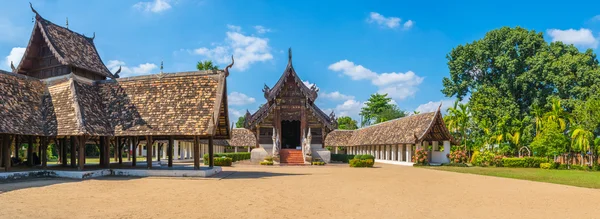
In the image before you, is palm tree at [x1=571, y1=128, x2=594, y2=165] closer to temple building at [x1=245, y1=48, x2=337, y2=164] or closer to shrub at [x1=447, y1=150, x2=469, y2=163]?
shrub at [x1=447, y1=150, x2=469, y2=163]

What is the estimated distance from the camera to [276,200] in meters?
10.6

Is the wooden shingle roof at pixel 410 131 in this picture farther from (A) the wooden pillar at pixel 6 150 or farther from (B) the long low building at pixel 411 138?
(A) the wooden pillar at pixel 6 150

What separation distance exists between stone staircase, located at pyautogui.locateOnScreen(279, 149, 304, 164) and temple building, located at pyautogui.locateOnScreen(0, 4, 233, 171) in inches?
477

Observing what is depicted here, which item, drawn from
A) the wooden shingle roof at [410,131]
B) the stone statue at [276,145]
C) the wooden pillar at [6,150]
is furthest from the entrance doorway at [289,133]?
the wooden pillar at [6,150]

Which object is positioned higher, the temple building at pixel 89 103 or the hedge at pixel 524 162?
the temple building at pixel 89 103

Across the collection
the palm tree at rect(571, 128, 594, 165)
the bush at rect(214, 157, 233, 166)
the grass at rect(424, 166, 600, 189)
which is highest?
the palm tree at rect(571, 128, 594, 165)

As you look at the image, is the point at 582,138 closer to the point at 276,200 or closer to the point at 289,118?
the point at 289,118

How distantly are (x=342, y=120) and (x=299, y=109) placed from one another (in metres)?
53.0

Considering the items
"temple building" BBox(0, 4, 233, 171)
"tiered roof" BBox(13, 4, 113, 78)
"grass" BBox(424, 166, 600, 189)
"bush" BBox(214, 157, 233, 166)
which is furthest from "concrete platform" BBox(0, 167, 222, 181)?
"grass" BBox(424, 166, 600, 189)

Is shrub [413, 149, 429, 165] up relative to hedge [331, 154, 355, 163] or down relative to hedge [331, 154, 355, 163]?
up

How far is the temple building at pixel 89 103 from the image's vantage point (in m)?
16.0

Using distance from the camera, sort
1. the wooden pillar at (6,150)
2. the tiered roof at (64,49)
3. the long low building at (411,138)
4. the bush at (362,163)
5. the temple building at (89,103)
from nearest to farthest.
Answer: the wooden pillar at (6,150) → the temple building at (89,103) → the tiered roof at (64,49) → the bush at (362,163) → the long low building at (411,138)

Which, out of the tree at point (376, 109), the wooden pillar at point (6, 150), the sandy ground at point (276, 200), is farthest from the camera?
the tree at point (376, 109)

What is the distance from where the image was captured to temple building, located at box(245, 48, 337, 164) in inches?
1272
